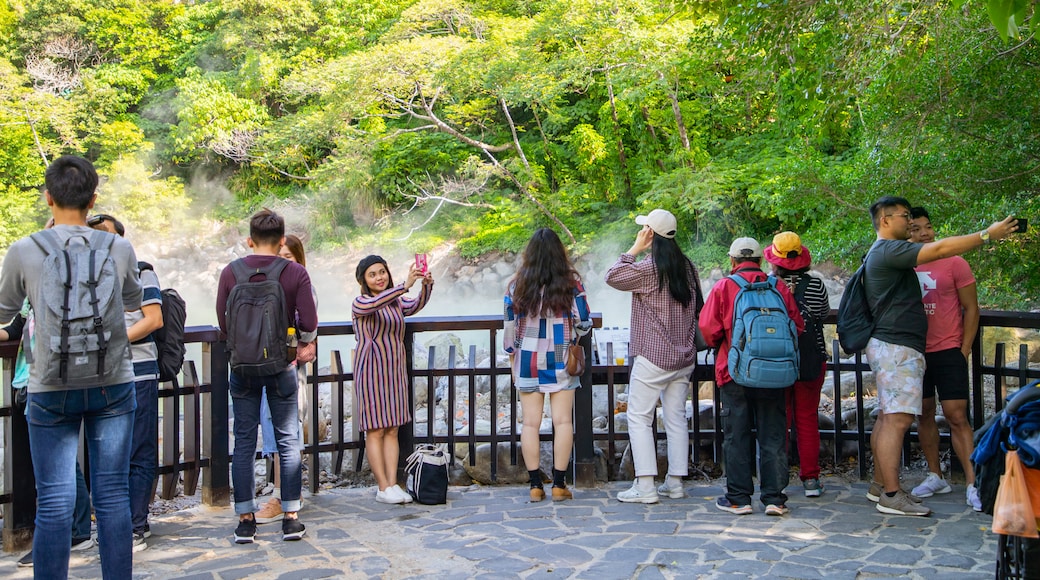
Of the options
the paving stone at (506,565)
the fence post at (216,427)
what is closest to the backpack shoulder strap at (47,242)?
the fence post at (216,427)

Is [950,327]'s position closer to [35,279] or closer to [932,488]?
[932,488]

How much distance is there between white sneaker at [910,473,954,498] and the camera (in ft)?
16.8

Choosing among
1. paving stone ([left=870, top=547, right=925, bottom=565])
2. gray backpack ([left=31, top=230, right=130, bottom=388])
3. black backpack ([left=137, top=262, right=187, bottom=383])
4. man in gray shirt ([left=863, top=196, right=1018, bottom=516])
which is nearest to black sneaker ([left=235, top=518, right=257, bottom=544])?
black backpack ([left=137, top=262, right=187, bottom=383])

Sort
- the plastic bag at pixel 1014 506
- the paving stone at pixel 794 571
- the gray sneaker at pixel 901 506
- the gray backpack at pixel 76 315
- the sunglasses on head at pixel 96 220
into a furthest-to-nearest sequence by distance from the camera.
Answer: the gray sneaker at pixel 901 506
the sunglasses on head at pixel 96 220
the paving stone at pixel 794 571
the gray backpack at pixel 76 315
the plastic bag at pixel 1014 506

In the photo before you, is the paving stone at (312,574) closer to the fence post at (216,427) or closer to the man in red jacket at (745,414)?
the fence post at (216,427)

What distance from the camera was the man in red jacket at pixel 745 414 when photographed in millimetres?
4770

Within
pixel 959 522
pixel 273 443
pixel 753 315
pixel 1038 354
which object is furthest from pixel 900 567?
pixel 1038 354

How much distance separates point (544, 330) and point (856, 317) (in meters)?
1.78

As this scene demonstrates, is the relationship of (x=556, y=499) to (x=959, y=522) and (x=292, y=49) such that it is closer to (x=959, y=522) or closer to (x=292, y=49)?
(x=959, y=522)

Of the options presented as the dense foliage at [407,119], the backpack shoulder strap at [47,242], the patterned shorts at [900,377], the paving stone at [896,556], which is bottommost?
the paving stone at [896,556]

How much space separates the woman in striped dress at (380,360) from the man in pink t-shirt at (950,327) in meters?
2.89

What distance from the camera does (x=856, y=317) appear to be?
4.84 m

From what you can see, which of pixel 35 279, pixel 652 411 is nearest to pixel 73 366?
pixel 35 279

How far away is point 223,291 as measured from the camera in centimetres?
445
